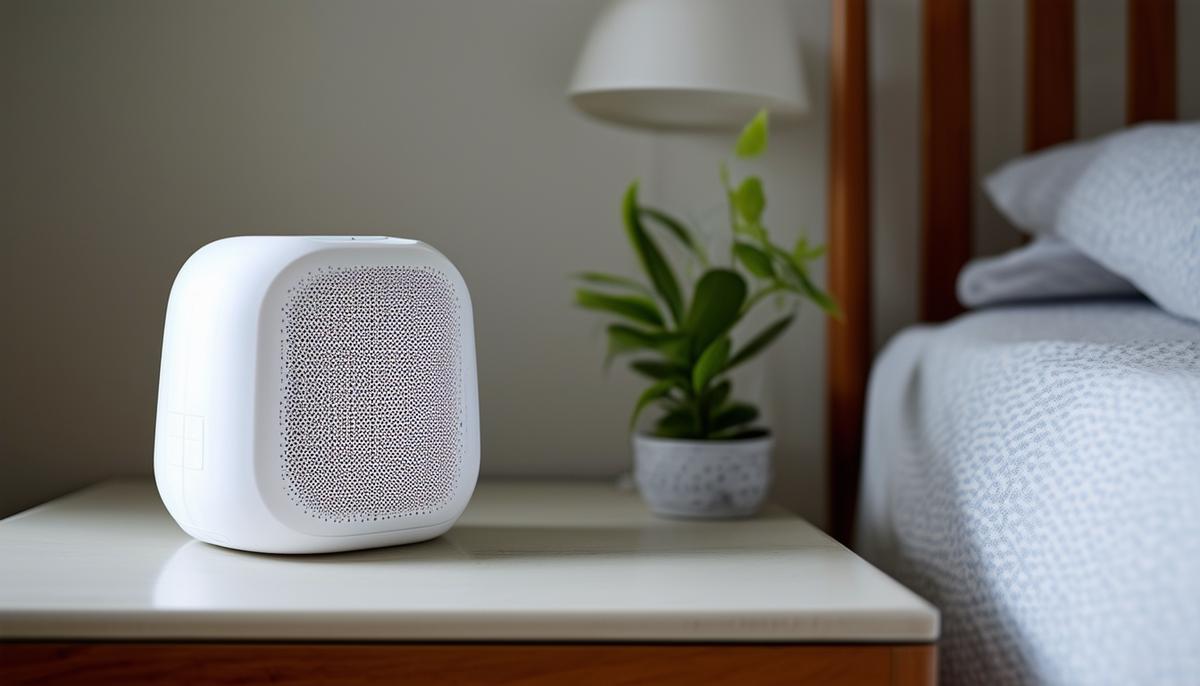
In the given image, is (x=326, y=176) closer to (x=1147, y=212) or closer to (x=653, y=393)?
(x=653, y=393)

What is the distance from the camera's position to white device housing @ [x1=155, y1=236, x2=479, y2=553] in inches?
29.9

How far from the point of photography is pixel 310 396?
77 cm

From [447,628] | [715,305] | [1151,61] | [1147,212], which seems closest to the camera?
[447,628]

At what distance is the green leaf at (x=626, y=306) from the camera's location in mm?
1015

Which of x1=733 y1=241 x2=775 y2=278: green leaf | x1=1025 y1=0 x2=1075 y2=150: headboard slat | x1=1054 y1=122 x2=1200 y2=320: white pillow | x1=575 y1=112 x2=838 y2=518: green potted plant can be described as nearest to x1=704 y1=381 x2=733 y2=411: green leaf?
x1=575 y1=112 x2=838 y2=518: green potted plant

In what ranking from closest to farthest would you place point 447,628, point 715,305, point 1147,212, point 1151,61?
point 447,628 → point 1147,212 → point 715,305 → point 1151,61

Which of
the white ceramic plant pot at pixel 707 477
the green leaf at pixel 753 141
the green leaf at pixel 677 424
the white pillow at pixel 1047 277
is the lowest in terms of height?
the white ceramic plant pot at pixel 707 477

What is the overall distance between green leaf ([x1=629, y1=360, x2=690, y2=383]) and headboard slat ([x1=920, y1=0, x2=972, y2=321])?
36 cm

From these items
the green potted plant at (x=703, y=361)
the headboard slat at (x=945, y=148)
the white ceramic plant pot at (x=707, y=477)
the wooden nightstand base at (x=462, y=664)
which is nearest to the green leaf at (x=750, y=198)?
the green potted plant at (x=703, y=361)

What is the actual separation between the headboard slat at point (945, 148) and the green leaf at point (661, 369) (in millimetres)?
364

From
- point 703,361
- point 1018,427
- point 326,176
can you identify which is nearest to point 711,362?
point 703,361

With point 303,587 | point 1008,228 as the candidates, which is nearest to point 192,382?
point 303,587

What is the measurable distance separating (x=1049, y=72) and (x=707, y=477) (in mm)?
639

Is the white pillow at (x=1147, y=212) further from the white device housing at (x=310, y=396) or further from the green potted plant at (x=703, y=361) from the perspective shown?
the white device housing at (x=310, y=396)
